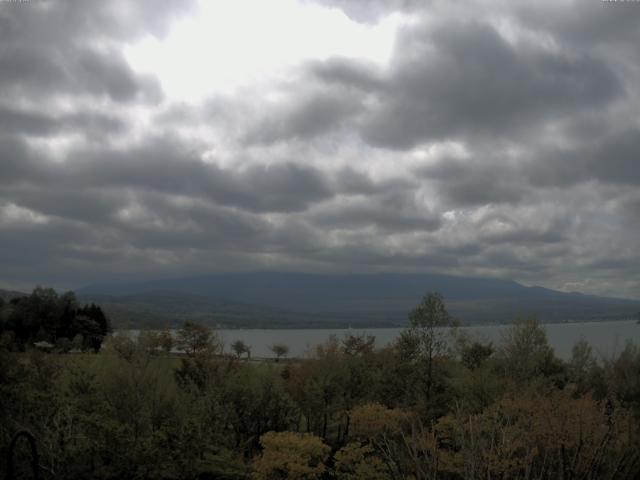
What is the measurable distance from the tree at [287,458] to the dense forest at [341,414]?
0.06m

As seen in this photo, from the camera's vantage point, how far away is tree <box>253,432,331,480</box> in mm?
16375

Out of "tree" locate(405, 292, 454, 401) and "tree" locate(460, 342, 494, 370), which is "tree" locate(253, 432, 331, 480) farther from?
"tree" locate(460, 342, 494, 370)

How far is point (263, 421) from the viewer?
25.0 m

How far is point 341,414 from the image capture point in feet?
88.0

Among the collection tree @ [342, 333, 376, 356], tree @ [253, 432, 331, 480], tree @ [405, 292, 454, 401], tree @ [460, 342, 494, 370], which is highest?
tree @ [405, 292, 454, 401]

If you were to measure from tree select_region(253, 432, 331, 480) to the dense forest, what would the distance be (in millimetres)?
60

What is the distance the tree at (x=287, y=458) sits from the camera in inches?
645

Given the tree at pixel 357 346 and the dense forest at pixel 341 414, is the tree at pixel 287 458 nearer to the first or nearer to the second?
the dense forest at pixel 341 414

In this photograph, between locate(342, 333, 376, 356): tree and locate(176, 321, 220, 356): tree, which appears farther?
locate(176, 321, 220, 356): tree

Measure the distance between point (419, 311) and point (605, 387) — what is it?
11517 millimetres

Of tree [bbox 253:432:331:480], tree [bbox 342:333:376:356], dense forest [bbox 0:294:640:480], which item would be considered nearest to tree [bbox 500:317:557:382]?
dense forest [bbox 0:294:640:480]

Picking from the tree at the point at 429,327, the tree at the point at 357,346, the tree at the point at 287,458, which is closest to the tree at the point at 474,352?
the tree at the point at 357,346

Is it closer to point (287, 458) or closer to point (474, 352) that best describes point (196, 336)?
point (474, 352)

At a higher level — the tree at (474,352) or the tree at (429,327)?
the tree at (429,327)
